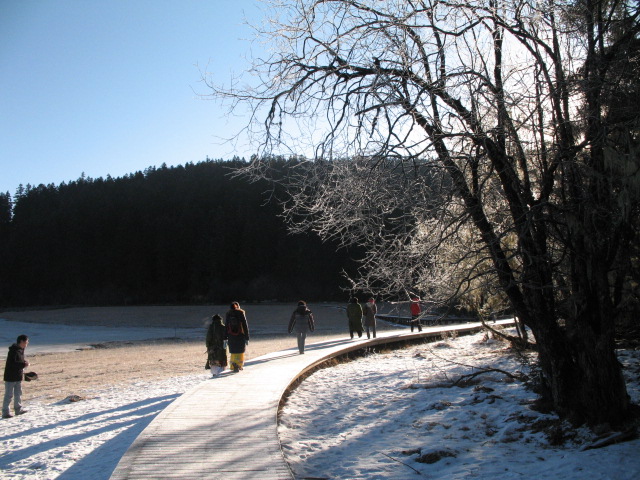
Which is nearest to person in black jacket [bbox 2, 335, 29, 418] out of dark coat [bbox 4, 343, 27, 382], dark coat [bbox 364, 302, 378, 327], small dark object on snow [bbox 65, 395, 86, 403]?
dark coat [bbox 4, 343, 27, 382]

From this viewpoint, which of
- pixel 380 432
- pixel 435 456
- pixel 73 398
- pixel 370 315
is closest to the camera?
pixel 435 456

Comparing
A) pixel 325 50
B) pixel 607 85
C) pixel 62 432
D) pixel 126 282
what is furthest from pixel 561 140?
pixel 126 282

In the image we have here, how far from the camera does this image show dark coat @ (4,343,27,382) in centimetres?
912

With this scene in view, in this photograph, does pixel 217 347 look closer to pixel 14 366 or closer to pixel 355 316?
pixel 14 366

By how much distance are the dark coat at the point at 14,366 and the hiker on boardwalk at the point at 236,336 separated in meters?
3.74

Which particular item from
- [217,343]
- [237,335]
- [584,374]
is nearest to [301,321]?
[217,343]

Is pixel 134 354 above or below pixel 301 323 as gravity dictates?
below

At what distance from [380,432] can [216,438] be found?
243 cm

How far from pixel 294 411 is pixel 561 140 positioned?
5413 mm

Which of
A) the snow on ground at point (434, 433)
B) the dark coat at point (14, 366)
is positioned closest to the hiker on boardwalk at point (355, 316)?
the snow on ground at point (434, 433)

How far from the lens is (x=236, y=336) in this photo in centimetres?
1038

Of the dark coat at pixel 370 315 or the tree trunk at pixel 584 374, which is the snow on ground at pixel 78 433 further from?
the dark coat at pixel 370 315

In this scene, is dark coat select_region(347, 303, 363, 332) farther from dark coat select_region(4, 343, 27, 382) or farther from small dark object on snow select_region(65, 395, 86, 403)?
dark coat select_region(4, 343, 27, 382)

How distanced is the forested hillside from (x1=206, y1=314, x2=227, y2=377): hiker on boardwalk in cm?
4967
